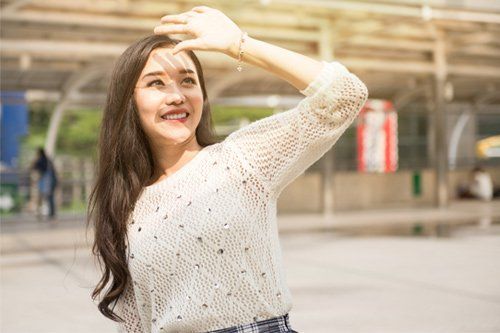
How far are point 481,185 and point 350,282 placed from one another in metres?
20.5

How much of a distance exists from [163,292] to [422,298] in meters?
6.27

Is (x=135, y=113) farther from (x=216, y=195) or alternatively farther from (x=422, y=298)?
(x=422, y=298)

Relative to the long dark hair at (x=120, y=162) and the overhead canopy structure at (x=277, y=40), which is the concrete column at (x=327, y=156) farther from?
the long dark hair at (x=120, y=162)

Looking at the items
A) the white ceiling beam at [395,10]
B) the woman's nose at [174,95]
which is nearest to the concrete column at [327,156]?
the white ceiling beam at [395,10]

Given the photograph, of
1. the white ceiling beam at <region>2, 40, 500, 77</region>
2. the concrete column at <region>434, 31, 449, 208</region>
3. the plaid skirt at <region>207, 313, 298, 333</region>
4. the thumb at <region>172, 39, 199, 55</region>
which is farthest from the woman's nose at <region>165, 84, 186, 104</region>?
the concrete column at <region>434, 31, 449, 208</region>

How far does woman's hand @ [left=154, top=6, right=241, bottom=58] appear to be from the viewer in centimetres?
201

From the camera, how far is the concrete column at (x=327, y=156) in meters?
19.1

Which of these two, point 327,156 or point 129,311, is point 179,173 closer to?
point 129,311

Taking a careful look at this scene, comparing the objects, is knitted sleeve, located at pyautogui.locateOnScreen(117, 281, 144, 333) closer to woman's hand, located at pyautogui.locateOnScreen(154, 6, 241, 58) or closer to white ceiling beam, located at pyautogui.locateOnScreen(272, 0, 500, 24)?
woman's hand, located at pyautogui.locateOnScreen(154, 6, 241, 58)

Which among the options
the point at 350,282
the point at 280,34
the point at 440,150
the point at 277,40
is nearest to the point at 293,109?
the point at 350,282

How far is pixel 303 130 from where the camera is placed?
6.96 feet

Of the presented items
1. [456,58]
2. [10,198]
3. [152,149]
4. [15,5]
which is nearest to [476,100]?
[456,58]

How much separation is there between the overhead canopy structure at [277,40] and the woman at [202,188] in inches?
492

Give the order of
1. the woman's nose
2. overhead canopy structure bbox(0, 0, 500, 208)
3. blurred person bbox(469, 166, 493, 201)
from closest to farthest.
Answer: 1. the woman's nose
2. overhead canopy structure bbox(0, 0, 500, 208)
3. blurred person bbox(469, 166, 493, 201)
